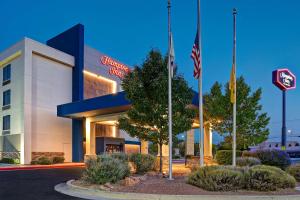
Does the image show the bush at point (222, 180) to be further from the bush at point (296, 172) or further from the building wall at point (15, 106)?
the building wall at point (15, 106)

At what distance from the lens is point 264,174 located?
12.3 metres

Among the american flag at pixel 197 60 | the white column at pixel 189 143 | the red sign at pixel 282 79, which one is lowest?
the white column at pixel 189 143

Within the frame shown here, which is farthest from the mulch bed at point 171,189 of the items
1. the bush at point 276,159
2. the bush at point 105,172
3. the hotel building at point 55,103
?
the hotel building at point 55,103

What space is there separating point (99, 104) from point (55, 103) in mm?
11128

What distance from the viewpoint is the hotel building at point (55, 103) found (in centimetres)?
3750

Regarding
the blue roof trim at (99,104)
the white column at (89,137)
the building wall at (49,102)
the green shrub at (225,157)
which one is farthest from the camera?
the white column at (89,137)

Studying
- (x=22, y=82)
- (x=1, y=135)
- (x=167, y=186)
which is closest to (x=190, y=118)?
(x=167, y=186)

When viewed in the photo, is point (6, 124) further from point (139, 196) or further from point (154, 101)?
point (139, 196)

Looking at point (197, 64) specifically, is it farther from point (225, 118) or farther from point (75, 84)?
point (75, 84)

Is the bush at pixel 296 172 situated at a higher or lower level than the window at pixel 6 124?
lower

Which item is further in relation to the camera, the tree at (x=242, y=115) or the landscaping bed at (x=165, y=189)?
the tree at (x=242, y=115)

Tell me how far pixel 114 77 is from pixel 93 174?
38694mm

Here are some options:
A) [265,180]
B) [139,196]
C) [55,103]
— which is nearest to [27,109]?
[55,103]

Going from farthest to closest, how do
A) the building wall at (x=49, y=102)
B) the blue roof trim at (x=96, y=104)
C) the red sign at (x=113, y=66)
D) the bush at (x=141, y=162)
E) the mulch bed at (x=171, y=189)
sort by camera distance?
the red sign at (x=113, y=66) → the building wall at (x=49, y=102) → the blue roof trim at (x=96, y=104) → the bush at (x=141, y=162) → the mulch bed at (x=171, y=189)
